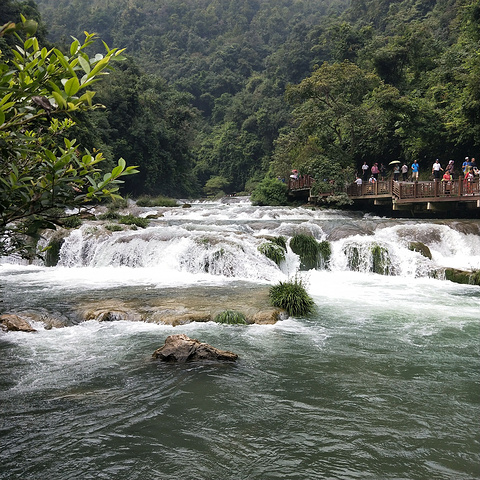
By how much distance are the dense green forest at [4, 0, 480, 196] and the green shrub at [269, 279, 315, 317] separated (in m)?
15.5

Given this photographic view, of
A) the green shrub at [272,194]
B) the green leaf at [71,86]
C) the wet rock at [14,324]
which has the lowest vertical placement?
the wet rock at [14,324]

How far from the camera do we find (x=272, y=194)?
3212 centimetres

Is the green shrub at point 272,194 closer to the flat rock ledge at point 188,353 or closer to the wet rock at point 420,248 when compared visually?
the wet rock at point 420,248

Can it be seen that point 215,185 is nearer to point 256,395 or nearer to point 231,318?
point 231,318

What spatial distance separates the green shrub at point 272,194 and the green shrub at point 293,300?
73.6 feet

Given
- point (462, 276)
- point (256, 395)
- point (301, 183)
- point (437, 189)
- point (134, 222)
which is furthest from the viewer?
point (301, 183)

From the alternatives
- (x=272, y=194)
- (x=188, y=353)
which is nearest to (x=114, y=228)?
(x=188, y=353)

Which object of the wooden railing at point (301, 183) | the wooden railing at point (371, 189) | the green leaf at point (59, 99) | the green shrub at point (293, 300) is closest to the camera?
the green leaf at point (59, 99)

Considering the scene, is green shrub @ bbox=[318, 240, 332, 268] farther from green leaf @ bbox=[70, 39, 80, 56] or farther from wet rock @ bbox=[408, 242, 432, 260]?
green leaf @ bbox=[70, 39, 80, 56]

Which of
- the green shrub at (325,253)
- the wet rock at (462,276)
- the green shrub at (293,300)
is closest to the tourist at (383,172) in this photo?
the green shrub at (325,253)

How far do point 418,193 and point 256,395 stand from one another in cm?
1649

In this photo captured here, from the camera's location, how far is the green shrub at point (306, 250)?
15.6m

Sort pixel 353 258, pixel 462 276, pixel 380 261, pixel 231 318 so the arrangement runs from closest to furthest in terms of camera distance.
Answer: pixel 231 318 < pixel 462 276 < pixel 380 261 < pixel 353 258

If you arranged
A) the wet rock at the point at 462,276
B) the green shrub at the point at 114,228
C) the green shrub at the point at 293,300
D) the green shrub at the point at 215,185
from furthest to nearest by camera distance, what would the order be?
the green shrub at the point at 215,185, the green shrub at the point at 114,228, the wet rock at the point at 462,276, the green shrub at the point at 293,300
